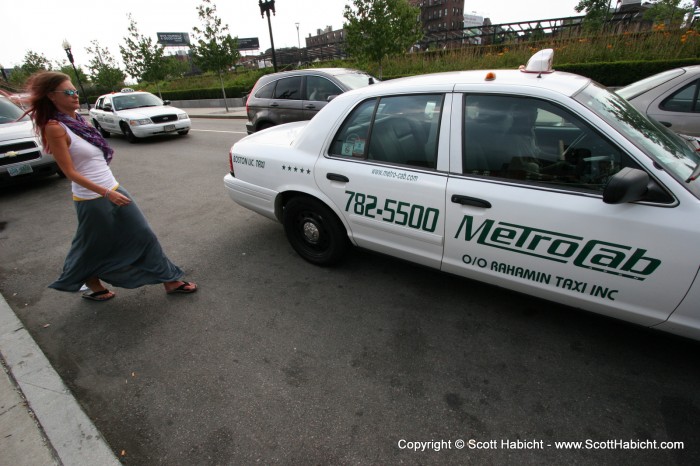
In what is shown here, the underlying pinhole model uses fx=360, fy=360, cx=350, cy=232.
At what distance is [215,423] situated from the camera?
81.7 inches

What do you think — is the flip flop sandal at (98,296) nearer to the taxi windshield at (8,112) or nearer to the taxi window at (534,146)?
the taxi window at (534,146)

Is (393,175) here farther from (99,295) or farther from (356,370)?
(99,295)

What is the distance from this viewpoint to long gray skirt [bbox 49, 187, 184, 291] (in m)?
2.82

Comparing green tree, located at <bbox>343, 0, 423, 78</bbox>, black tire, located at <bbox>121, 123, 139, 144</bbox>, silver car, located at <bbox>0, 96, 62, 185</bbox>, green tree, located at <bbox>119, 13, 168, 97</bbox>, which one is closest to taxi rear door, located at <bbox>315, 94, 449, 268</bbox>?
silver car, located at <bbox>0, 96, 62, 185</bbox>

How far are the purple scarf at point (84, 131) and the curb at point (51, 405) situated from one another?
1538mm

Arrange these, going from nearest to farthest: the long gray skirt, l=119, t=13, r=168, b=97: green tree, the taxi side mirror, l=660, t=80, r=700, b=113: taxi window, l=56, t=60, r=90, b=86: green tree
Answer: the taxi side mirror
the long gray skirt
l=660, t=80, r=700, b=113: taxi window
l=119, t=13, r=168, b=97: green tree
l=56, t=60, r=90, b=86: green tree

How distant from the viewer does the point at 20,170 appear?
615cm

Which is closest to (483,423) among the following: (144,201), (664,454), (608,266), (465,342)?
(465,342)

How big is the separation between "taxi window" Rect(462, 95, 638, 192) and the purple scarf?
A: 2.63 m

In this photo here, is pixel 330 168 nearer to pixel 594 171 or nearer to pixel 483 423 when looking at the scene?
pixel 594 171

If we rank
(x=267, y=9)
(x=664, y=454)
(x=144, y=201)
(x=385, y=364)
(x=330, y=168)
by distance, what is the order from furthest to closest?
1. (x=267, y=9)
2. (x=144, y=201)
3. (x=330, y=168)
4. (x=385, y=364)
5. (x=664, y=454)

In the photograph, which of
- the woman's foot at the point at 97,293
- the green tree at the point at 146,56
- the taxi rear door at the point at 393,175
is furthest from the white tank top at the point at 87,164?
the green tree at the point at 146,56

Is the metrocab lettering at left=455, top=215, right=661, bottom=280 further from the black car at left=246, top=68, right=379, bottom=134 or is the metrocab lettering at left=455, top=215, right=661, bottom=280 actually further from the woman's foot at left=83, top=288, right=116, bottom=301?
the black car at left=246, top=68, right=379, bottom=134

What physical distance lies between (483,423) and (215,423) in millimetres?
1522
